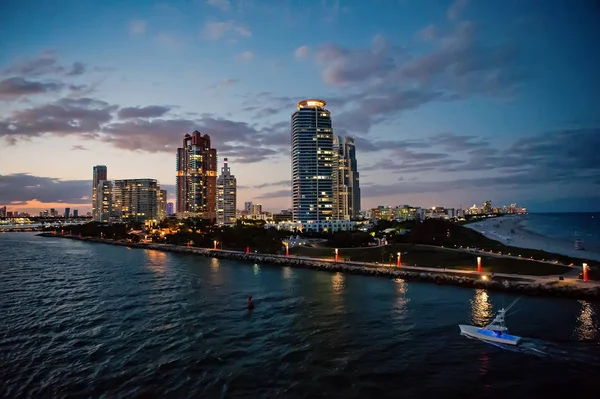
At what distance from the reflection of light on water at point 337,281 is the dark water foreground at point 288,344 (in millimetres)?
1716

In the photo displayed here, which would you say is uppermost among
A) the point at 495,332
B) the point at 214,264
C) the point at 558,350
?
the point at 495,332

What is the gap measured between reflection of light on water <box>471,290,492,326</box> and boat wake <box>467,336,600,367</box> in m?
5.97

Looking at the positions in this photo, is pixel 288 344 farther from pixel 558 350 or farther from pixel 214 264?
pixel 214 264

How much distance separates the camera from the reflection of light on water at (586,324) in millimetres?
35584

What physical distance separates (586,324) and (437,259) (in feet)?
136

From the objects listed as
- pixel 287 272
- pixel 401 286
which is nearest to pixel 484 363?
pixel 401 286

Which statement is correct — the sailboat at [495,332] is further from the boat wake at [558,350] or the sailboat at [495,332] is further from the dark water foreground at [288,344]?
the dark water foreground at [288,344]

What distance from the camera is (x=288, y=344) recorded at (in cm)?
3525

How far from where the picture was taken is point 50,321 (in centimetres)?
4434

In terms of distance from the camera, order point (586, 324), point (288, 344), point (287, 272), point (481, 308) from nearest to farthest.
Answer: point (288, 344) → point (586, 324) → point (481, 308) → point (287, 272)

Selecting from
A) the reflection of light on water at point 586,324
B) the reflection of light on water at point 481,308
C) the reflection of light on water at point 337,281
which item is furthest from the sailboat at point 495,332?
the reflection of light on water at point 337,281

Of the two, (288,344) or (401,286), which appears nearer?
(288,344)

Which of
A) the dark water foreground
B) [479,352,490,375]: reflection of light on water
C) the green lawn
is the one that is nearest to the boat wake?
the dark water foreground

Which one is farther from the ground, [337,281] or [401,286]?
[401,286]
